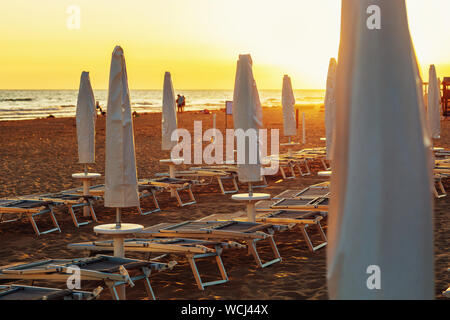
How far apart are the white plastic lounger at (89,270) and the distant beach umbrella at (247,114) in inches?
91.1

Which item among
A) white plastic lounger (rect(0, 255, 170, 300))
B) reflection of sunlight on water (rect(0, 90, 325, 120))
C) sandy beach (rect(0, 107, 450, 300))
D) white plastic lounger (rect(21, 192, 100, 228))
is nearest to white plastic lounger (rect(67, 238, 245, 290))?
sandy beach (rect(0, 107, 450, 300))

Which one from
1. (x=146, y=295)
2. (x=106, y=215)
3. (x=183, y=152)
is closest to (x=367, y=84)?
(x=146, y=295)

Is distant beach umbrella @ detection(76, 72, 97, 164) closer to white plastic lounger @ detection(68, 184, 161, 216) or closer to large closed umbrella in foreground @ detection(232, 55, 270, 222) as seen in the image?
white plastic lounger @ detection(68, 184, 161, 216)

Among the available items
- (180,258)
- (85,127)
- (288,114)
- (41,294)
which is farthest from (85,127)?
(288,114)

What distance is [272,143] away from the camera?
2542 centimetres

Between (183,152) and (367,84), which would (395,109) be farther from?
(183,152)

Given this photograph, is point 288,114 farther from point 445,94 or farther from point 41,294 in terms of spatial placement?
point 445,94

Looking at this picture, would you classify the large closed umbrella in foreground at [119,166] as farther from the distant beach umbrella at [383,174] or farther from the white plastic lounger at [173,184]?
the white plastic lounger at [173,184]

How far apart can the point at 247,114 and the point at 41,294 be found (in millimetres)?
3625

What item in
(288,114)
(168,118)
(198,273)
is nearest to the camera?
(198,273)

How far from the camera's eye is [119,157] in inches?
229

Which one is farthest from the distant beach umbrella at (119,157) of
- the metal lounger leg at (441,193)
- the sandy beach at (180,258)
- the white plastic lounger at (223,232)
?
the metal lounger leg at (441,193)

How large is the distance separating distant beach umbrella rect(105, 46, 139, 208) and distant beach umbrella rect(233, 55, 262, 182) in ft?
5.94

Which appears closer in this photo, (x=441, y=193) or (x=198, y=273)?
(x=198, y=273)
